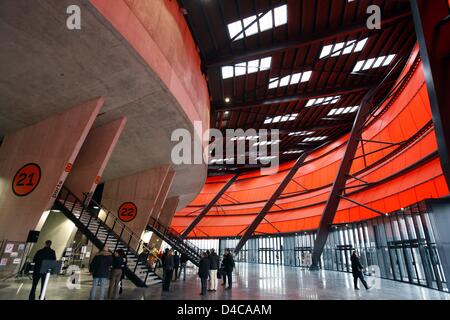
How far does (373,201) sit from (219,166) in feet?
73.3

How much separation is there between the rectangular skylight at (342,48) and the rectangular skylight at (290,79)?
5.58ft

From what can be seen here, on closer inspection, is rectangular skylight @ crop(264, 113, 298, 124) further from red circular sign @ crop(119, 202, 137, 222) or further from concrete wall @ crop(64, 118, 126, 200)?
concrete wall @ crop(64, 118, 126, 200)

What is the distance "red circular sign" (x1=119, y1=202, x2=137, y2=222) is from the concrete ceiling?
19.8 feet

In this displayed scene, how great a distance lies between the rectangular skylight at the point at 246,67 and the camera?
592 inches

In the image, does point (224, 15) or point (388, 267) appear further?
point (388, 267)

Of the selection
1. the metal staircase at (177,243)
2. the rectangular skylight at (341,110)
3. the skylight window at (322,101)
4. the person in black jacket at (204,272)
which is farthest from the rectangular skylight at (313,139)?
the person in black jacket at (204,272)

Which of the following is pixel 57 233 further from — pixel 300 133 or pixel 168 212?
pixel 300 133

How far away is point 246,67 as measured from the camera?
15320mm

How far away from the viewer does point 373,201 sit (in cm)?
1748

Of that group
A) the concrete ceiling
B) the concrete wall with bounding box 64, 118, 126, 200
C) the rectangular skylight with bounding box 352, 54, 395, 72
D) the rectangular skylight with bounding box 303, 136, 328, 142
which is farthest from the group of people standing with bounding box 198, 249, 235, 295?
the rectangular skylight with bounding box 303, 136, 328, 142

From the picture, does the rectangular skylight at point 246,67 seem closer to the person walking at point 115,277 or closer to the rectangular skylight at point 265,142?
the person walking at point 115,277

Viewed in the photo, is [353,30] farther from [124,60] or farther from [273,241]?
[273,241]

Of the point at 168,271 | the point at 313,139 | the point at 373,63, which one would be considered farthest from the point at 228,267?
the point at 313,139
